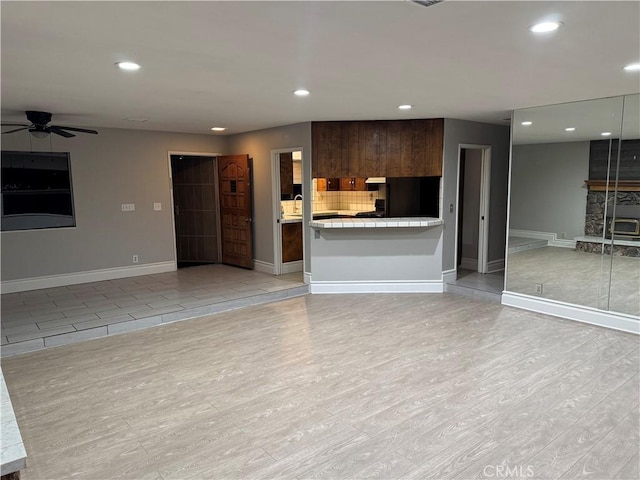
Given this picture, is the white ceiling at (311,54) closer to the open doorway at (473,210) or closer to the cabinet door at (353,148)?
the cabinet door at (353,148)

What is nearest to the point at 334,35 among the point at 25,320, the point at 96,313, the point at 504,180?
the point at 96,313

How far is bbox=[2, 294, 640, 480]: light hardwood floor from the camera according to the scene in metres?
2.44

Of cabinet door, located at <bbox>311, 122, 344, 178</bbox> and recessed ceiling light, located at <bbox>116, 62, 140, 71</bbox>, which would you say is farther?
cabinet door, located at <bbox>311, 122, 344, 178</bbox>

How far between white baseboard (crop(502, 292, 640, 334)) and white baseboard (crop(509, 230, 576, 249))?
0.69 m

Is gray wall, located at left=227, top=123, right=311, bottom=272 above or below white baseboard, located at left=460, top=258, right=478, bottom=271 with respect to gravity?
above

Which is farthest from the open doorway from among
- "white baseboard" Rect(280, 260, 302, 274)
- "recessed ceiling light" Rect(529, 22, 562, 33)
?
"recessed ceiling light" Rect(529, 22, 562, 33)

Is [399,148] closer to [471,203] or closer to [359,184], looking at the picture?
[359,184]

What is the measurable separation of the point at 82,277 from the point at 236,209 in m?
2.59

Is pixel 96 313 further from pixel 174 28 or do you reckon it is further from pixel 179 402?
pixel 174 28

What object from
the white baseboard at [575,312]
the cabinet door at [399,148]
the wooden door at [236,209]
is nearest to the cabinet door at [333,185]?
the wooden door at [236,209]

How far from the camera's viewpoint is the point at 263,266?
23.4ft

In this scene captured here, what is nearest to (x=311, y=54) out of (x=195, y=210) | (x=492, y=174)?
(x=492, y=174)

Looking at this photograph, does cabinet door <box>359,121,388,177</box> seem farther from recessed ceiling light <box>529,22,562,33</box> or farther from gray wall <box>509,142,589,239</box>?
recessed ceiling light <box>529,22,562,33</box>

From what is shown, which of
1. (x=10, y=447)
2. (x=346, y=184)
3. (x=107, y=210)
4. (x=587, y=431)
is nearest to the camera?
(x=10, y=447)
